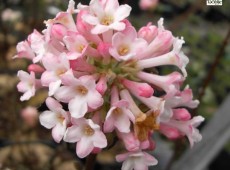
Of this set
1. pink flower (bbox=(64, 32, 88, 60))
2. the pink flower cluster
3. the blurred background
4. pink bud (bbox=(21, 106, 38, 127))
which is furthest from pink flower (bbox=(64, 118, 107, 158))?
pink bud (bbox=(21, 106, 38, 127))

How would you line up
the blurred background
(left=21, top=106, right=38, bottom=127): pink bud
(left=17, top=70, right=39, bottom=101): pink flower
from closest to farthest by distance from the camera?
(left=17, top=70, right=39, bottom=101): pink flower < the blurred background < (left=21, top=106, right=38, bottom=127): pink bud

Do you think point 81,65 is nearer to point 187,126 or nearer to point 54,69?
point 54,69

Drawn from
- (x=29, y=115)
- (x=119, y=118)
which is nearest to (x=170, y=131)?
(x=119, y=118)

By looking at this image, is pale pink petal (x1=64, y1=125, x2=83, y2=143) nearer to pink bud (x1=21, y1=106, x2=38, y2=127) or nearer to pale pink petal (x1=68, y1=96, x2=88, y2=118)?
pale pink petal (x1=68, y1=96, x2=88, y2=118)

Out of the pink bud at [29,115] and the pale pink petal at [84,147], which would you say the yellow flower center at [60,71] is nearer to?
the pale pink petal at [84,147]

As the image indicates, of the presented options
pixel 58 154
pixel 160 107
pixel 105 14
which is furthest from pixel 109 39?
pixel 58 154

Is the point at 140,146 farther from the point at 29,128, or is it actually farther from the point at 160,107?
the point at 29,128
